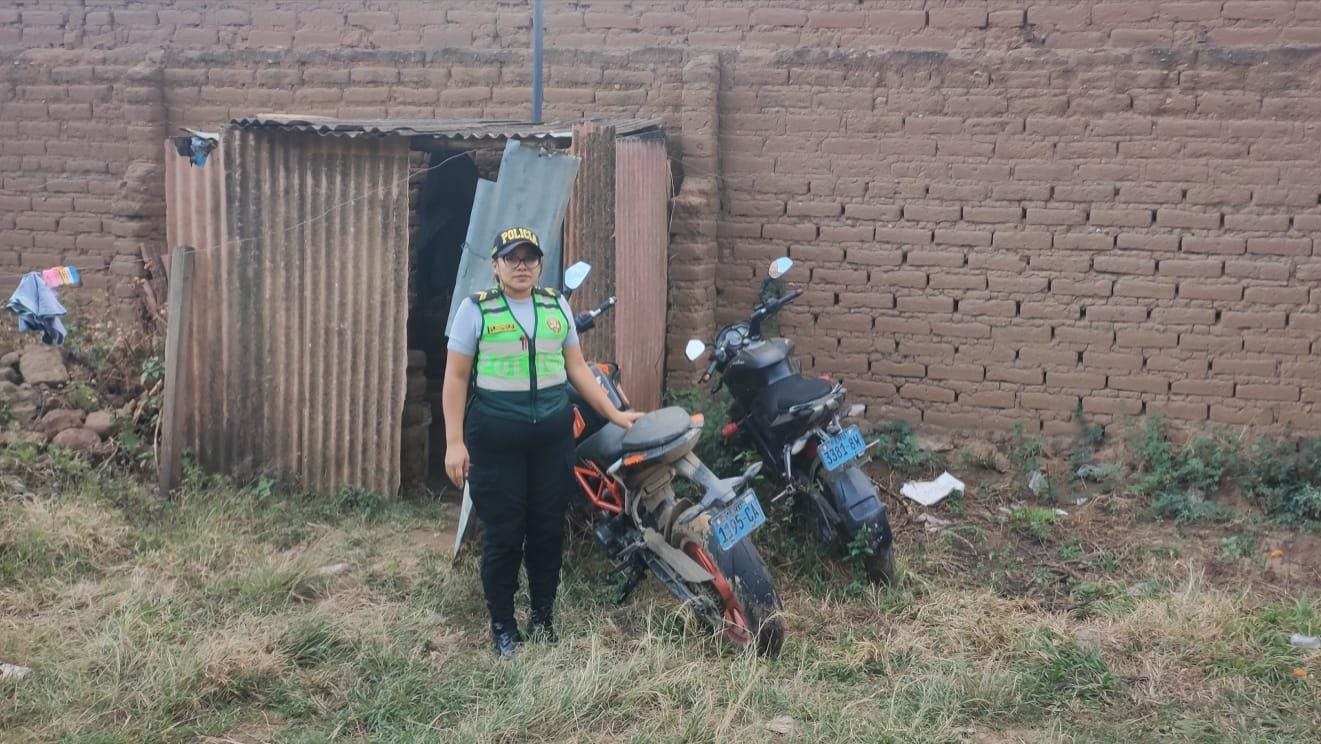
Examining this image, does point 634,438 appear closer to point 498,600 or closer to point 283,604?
point 498,600

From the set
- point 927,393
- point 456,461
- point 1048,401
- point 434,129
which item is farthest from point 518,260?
point 1048,401

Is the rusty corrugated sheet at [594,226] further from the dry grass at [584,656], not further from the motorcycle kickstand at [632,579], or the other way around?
the motorcycle kickstand at [632,579]

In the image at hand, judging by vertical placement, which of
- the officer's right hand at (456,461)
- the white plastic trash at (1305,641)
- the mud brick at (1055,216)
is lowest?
the white plastic trash at (1305,641)

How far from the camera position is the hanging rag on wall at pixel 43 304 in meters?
7.09

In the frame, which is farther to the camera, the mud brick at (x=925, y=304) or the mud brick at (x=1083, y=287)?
the mud brick at (x=925, y=304)

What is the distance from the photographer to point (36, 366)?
702 centimetres

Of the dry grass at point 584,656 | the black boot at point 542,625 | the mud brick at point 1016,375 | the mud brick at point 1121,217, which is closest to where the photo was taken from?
the dry grass at point 584,656

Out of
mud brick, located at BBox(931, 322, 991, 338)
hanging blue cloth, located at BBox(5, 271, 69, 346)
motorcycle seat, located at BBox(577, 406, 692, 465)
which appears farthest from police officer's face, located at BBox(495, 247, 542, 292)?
hanging blue cloth, located at BBox(5, 271, 69, 346)

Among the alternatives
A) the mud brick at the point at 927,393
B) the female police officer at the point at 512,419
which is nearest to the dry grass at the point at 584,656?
the female police officer at the point at 512,419

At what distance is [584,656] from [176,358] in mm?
3342

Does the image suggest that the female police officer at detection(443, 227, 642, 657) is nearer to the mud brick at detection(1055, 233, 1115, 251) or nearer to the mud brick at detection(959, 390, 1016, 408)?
the mud brick at detection(959, 390, 1016, 408)

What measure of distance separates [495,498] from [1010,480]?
3416 millimetres

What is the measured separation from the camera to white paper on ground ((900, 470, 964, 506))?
647cm

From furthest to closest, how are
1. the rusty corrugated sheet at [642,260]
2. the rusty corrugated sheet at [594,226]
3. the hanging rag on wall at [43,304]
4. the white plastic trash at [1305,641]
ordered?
1. the hanging rag on wall at [43,304]
2. the rusty corrugated sheet at [642,260]
3. the rusty corrugated sheet at [594,226]
4. the white plastic trash at [1305,641]
